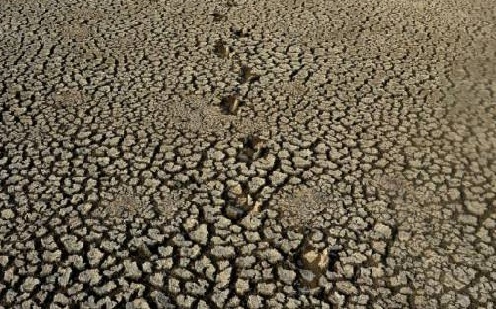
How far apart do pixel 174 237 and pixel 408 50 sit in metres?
1.83

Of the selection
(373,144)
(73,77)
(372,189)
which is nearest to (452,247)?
(372,189)

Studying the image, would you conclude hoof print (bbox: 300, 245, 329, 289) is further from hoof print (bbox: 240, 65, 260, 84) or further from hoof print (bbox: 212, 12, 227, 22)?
hoof print (bbox: 212, 12, 227, 22)

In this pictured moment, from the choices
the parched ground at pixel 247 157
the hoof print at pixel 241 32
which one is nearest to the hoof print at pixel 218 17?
the parched ground at pixel 247 157

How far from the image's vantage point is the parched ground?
6.39 feet

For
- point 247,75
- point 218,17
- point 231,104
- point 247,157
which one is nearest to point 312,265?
point 247,157

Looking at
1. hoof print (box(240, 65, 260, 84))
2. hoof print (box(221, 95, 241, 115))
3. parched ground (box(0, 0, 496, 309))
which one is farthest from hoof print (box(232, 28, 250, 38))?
hoof print (box(221, 95, 241, 115))

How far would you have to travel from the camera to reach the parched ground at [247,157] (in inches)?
76.7

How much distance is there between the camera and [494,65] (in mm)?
3152

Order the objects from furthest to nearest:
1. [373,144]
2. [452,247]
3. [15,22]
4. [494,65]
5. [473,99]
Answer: [15,22] < [494,65] < [473,99] < [373,144] < [452,247]

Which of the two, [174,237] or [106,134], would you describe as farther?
[106,134]

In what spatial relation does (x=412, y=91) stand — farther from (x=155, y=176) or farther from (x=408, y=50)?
(x=155, y=176)

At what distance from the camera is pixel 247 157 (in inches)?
98.0

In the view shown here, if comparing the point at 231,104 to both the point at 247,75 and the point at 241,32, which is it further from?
the point at 241,32

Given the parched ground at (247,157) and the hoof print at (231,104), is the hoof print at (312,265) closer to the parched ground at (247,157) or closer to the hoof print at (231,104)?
the parched ground at (247,157)
